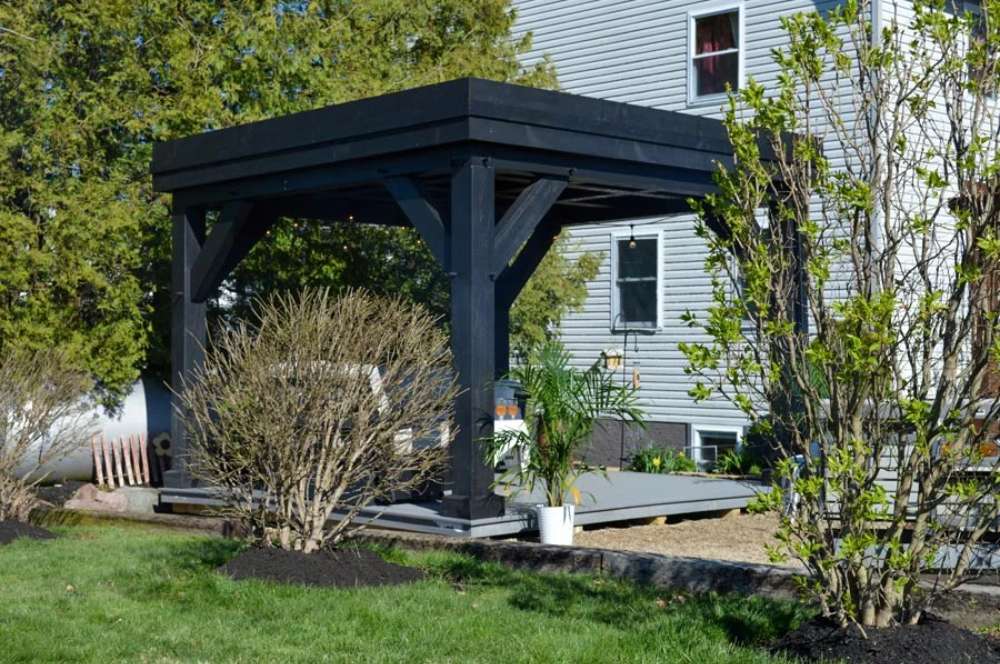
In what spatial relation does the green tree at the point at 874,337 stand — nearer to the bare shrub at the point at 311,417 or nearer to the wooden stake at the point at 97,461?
the bare shrub at the point at 311,417

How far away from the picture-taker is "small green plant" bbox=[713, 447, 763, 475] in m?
18.1

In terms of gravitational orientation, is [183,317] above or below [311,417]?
above

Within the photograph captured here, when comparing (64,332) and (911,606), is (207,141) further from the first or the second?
(911,606)

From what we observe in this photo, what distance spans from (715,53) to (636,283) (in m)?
3.39

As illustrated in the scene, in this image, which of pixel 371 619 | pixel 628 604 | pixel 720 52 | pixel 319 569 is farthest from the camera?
pixel 720 52

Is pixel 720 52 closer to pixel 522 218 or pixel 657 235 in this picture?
pixel 657 235

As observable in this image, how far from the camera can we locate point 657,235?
20.4 meters

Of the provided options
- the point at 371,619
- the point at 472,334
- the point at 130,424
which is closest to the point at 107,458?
the point at 130,424

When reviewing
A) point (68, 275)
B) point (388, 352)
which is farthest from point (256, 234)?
point (388, 352)

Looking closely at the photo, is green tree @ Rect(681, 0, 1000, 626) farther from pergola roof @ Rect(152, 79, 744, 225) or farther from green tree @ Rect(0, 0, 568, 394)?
green tree @ Rect(0, 0, 568, 394)

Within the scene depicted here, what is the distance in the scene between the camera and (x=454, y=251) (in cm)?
1103

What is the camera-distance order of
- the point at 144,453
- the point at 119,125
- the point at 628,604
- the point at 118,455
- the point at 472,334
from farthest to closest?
the point at 119,125
the point at 144,453
the point at 118,455
the point at 472,334
the point at 628,604

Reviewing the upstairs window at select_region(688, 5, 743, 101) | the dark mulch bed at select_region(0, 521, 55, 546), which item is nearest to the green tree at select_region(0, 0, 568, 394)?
the dark mulch bed at select_region(0, 521, 55, 546)

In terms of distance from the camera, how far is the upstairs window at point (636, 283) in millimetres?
20516
